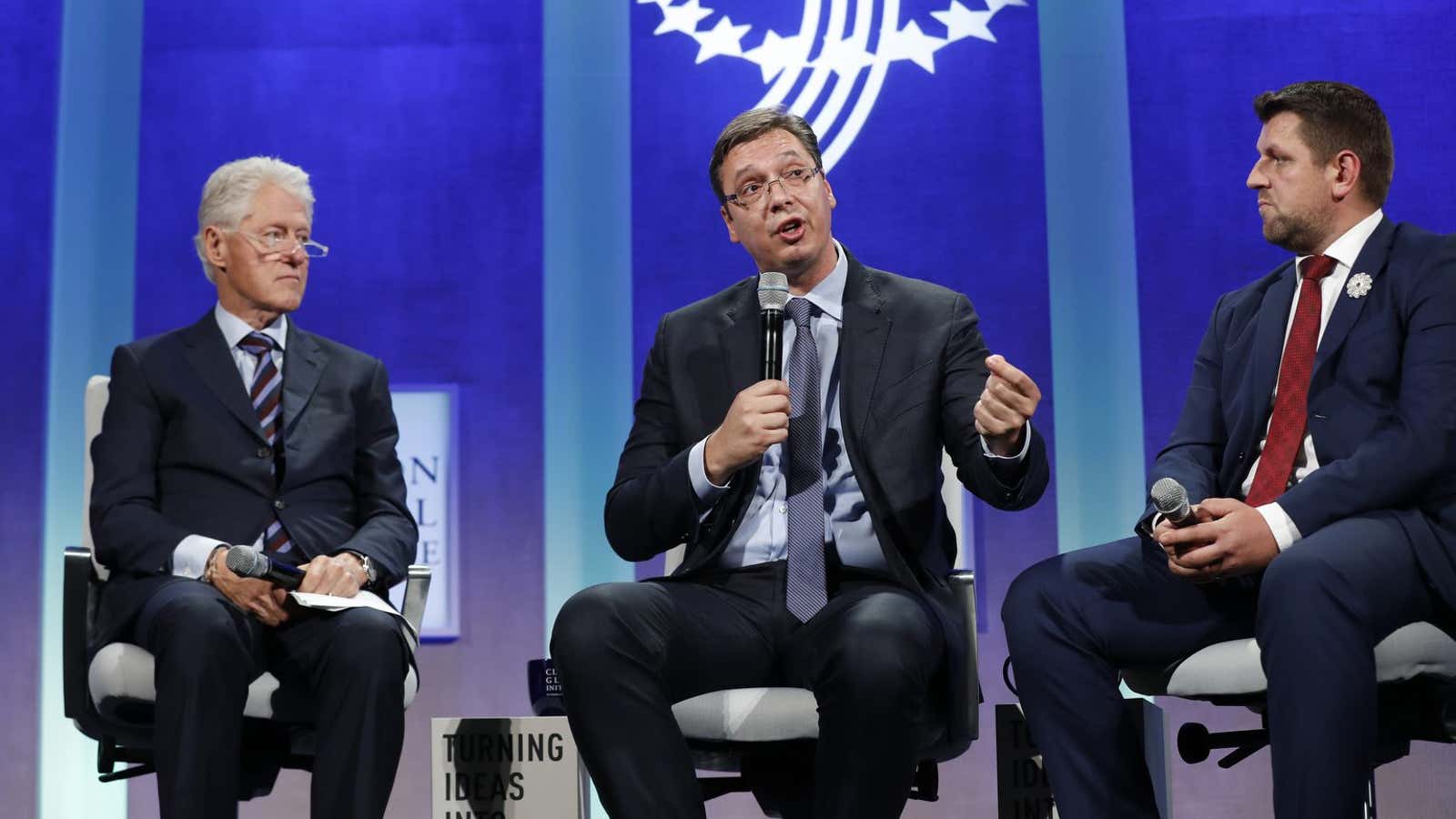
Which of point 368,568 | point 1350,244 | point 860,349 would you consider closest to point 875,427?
point 860,349

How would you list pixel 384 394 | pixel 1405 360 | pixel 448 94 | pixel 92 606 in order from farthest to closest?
1. pixel 448 94
2. pixel 384 394
3. pixel 92 606
4. pixel 1405 360

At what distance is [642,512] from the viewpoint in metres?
2.54

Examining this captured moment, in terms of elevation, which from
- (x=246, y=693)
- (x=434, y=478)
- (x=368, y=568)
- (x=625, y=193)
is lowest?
(x=246, y=693)

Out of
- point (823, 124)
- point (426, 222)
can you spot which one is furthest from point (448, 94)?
point (823, 124)

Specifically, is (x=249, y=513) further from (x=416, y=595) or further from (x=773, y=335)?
(x=773, y=335)

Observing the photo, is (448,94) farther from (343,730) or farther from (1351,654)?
(1351,654)

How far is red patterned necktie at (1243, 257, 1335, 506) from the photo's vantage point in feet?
8.14

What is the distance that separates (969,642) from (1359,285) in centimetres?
96

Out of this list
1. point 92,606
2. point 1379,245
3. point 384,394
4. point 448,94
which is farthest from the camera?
point 448,94

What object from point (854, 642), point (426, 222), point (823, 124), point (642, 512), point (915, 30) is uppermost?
point (915, 30)

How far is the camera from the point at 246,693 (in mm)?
2484

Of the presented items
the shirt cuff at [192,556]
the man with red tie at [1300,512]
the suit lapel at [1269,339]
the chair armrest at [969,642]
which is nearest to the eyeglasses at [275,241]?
the shirt cuff at [192,556]

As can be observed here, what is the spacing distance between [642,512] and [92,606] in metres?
1.15

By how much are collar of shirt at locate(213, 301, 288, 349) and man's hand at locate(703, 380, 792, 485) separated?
1233mm
